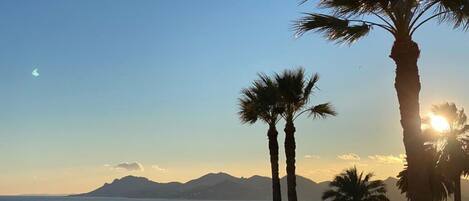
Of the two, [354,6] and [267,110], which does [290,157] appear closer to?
[267,110]

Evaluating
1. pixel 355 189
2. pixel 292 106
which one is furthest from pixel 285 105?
pixel 355 189

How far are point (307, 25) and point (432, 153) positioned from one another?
27315mm

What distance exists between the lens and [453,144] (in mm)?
40875

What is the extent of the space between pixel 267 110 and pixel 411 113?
56.0 ft

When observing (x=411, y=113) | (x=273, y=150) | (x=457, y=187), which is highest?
(x=273, y=150)

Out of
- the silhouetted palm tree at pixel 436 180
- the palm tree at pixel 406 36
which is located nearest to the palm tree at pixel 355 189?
the silhouetted palm tree at pixel 436 180

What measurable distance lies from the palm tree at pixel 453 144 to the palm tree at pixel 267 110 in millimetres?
13212

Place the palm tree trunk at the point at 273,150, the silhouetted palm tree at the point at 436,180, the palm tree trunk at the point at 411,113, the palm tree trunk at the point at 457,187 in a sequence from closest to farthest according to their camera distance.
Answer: the palm tree trunk at the point at 411,113, the palm tree trunk at the point at 273,150, the palm tree trunk at the point at 457,187, the silhouetted palm tree at the point at 436,180

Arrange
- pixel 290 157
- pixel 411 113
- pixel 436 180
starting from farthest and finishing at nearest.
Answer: pixel 436 180 < pixel 290 157 < pixel 411 113

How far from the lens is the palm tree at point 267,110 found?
30.8 m

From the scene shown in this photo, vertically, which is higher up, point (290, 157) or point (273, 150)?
point (273, 150)

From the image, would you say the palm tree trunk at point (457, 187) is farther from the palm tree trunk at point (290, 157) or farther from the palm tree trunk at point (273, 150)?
the palm tree trunk at point (290, 157)

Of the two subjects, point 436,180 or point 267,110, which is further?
point 436,180

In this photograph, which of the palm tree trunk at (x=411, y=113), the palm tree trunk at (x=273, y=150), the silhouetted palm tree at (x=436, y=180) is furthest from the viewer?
the silhouetted palm tree at (x=436, y=180)
